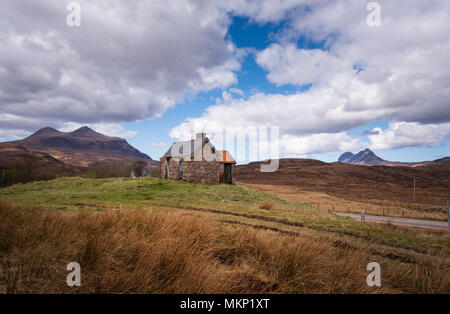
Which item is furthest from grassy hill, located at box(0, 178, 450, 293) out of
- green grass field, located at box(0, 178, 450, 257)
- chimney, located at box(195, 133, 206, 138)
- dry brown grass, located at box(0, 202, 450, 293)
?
chimney, located at box(195, 133, 206, 138)

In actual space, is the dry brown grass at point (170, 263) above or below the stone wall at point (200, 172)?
below

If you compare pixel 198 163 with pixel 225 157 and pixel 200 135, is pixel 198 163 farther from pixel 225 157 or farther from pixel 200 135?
pixel 225 157

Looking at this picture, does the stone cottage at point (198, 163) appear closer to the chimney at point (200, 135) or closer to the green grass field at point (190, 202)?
the chimney at point (200, 135)

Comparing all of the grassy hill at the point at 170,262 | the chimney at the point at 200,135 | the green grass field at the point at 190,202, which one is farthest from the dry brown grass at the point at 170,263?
the chimney at the point at 200,135

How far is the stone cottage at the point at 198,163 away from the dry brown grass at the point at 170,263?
2537 cm

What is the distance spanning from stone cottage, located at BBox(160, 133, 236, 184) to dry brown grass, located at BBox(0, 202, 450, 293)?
2537cm

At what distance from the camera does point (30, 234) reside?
4.43m

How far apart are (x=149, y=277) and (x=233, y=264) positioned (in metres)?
1.78

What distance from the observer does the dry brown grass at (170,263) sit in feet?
10.4

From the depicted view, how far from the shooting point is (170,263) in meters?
3.54

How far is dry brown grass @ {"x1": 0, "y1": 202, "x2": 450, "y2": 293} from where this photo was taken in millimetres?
3172
